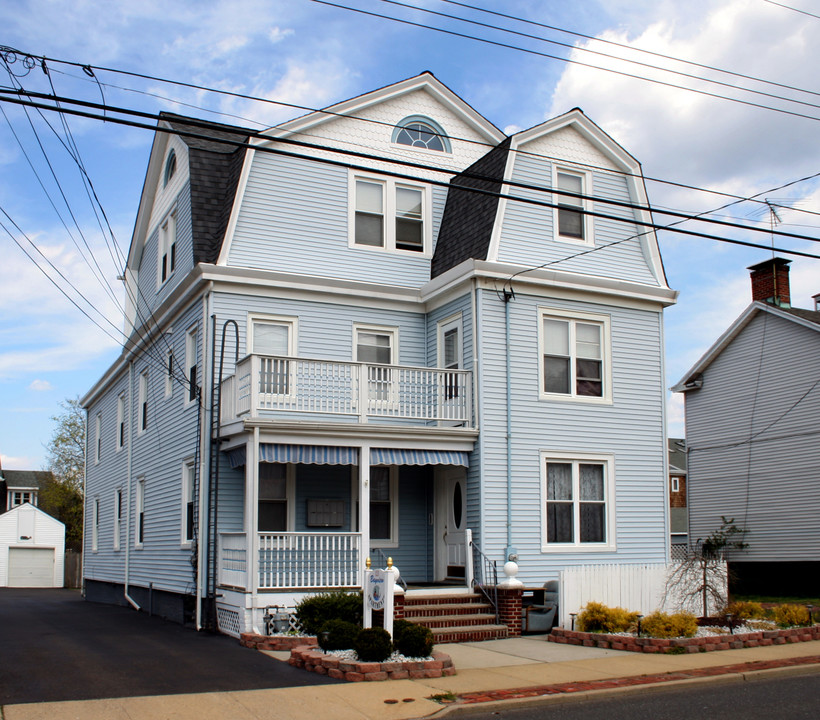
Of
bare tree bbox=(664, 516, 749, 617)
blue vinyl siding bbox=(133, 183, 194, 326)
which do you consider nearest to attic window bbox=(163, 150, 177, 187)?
blue vinyl siding bbox=(133, 183, 194, 326)

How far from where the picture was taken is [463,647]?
13.9 m

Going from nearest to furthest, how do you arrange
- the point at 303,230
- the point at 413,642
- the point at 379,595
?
the point at 413,642 → the point at 379,595 → the point at 303,230

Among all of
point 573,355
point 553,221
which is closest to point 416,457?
point 573,355

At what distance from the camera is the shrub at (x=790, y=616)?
14.3 metres

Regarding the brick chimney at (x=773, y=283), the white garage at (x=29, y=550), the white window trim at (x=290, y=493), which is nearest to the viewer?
the white window trim at (x=290, y=493)

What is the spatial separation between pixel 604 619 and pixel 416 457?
4.42 metres

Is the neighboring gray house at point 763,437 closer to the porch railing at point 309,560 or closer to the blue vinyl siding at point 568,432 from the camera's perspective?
the blue vinyl siding at point 568,432

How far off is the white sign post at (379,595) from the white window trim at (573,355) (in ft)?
21.0

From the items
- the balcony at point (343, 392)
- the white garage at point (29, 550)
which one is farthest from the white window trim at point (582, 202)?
the white garage at point (29, 550)

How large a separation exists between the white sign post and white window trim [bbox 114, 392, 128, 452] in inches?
574

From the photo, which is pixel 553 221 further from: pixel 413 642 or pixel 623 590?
pixel 413 642

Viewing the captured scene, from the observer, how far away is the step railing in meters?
15.8

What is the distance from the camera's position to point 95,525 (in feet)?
94.2

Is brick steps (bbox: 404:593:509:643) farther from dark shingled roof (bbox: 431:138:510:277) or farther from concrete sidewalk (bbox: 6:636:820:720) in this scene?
dark shingled roof (bbox: 431:138:510:277)
